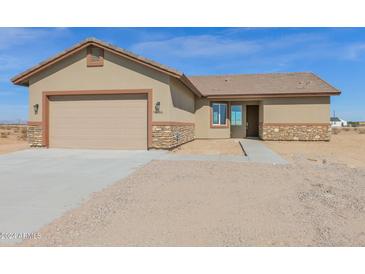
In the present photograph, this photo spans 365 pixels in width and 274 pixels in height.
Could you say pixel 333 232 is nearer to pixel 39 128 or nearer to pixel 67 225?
pixel 67 225

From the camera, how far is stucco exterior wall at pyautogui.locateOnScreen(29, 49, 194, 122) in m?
12.9

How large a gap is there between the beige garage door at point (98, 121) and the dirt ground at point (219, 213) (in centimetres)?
619

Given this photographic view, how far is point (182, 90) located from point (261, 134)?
7.53 metres

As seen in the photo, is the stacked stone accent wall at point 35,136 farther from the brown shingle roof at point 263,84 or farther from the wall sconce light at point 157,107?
the brown shingle roof at point 263,84

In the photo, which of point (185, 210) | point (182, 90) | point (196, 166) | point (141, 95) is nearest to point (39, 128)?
point (141, 95)

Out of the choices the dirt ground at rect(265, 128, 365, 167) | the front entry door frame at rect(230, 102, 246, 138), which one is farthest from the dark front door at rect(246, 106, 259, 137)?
the dirt ground at rect(265, 128, 365, 167)

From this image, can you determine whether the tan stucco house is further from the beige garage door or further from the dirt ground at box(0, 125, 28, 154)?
the dirt ground at box(0, 125, 28, 154)

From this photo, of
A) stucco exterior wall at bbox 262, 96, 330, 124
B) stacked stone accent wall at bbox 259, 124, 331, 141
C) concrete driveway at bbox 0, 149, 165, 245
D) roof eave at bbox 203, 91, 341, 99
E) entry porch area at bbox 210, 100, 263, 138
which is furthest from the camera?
entry porch area at bbox 210, 100, 263, 138

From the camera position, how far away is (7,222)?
4.14 m

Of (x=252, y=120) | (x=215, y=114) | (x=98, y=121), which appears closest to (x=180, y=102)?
(x=98, y=121)

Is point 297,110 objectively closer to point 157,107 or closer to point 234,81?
point 234,81

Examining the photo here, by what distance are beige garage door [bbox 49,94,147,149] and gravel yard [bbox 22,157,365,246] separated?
20.5 feet

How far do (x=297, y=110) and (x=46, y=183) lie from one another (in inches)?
671

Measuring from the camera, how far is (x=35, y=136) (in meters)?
14.0
